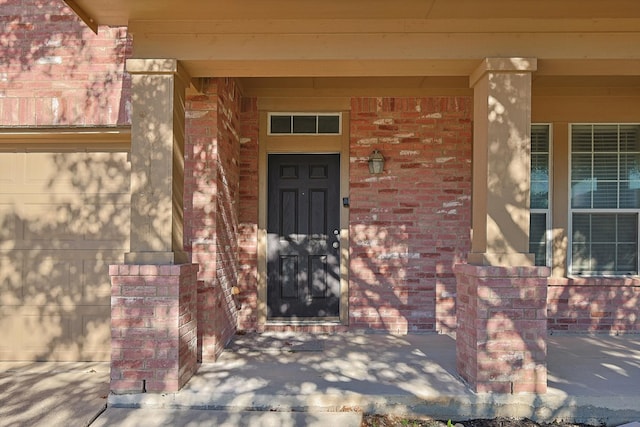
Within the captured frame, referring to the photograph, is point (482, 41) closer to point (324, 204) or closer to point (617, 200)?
point (324, 204)

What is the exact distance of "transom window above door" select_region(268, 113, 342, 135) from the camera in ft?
18.4

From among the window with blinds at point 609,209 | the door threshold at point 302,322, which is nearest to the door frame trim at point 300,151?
the door threshold at point 302,322

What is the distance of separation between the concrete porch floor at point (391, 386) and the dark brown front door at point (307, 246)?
826 mm

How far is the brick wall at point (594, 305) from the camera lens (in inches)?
214

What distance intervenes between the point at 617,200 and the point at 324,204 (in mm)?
3354

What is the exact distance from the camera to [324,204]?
18.4 ft

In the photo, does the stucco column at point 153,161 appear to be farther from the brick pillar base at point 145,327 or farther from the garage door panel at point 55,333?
the garage door panel at point 55,333

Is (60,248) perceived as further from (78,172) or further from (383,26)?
(383,26)

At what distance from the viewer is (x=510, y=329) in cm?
351

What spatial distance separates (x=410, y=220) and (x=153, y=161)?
2.94 meters

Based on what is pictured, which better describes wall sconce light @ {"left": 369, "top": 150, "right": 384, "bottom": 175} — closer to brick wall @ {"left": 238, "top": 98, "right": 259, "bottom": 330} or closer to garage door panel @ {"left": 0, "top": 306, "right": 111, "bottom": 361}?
brick wall @ {"left": 238, "top": 98, "right": 259, "bottom": 330}

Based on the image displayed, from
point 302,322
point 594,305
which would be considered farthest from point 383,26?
point 594,305

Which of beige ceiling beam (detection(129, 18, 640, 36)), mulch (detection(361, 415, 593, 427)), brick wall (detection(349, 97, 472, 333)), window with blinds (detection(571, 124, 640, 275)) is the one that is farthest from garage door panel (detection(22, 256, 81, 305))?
window with blinds (detection(571, 124, 640, 275))

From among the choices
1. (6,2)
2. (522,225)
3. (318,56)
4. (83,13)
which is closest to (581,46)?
(522,225)
